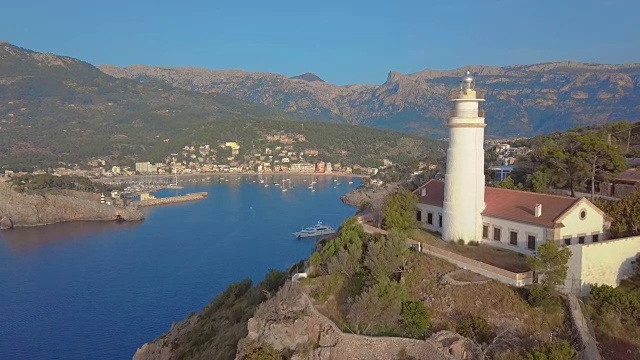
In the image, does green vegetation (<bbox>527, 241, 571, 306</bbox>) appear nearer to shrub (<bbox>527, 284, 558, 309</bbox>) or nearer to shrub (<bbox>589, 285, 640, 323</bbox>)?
shrub (<bbox>527, 284, 558, 309</bbox>)

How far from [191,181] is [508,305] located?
99307 mm

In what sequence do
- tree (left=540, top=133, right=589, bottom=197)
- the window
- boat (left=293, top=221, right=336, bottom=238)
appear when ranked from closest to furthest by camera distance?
the window → tree (left=540, top=133, right=589, bottom=197) → boat (left=293, top=221, right=336, bottom=238)

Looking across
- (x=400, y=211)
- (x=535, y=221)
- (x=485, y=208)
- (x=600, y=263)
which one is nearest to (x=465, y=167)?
(x=485, y=208)

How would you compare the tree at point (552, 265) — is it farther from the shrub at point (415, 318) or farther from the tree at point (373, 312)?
the tree at point (373, 312)

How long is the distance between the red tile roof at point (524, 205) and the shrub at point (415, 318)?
443 centimetres

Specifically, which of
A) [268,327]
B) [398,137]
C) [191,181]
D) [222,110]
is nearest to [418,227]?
[268,327]

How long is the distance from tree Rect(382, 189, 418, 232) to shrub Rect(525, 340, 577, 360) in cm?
685

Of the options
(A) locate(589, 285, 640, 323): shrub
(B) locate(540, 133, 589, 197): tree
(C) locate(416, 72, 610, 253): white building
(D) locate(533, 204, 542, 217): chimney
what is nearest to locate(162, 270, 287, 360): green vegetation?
(C) locate(416, 72, 610, 253): white building

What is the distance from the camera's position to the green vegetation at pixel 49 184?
63.5m

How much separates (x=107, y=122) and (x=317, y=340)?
151 meters

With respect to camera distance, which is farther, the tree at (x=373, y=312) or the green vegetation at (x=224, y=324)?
the green vegetation at (x=224, y=324)

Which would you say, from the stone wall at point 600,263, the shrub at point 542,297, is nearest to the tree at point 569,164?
the stone wall at point 600,263

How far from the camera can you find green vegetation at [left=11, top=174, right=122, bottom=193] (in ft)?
Answer: 208

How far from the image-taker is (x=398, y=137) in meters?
141
